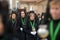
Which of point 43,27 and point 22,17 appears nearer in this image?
point 43,27

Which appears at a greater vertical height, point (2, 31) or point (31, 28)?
point (2, 31)

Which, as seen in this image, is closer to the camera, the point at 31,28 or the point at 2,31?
the point at 2,31

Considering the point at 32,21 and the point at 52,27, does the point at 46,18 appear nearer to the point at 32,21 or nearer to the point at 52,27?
the point at 52,27

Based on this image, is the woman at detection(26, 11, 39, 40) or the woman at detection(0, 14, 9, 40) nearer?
the woman at detection(0, 14, 9, 40)

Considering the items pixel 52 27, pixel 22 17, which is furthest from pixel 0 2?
pixel 22 17

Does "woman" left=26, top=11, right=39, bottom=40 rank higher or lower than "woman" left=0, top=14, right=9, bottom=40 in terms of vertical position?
lower

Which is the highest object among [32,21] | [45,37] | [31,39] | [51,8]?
[51,8]

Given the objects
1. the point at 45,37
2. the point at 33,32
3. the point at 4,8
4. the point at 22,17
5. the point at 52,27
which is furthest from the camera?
the point at 22,17

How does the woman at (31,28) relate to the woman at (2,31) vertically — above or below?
below

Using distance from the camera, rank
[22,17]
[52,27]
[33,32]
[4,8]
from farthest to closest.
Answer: [22,17], [33,32], [52,27], [4,8]

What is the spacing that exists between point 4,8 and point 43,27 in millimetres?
503

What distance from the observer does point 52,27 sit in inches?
107

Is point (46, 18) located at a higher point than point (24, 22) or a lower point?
higher

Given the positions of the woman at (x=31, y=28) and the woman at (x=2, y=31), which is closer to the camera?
the woman at (x=2, y=31)
